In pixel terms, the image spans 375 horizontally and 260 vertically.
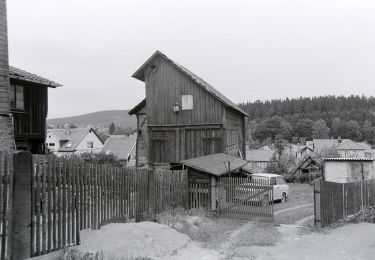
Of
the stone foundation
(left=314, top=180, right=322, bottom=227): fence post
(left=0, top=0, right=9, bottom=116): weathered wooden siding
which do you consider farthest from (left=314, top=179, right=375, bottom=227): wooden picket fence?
(left=0, top=0, right=9, bottom=116): weathered wooden siding

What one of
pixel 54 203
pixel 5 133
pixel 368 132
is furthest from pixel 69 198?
pixel 368 132

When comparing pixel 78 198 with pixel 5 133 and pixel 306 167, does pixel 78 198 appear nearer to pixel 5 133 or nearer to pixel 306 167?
pixel 5 133

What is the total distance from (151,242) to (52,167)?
3242mm

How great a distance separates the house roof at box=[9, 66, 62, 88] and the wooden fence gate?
40.5ft

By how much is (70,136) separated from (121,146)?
11.8m

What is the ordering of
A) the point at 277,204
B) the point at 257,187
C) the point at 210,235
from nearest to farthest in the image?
the point at 210,235
the point at 257,187
the point at 277,204

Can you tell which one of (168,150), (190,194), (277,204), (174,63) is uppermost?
(174,63)

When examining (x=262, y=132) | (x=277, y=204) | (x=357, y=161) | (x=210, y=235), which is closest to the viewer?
(x=210, y=235)

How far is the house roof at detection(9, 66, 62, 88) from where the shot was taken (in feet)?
64.9

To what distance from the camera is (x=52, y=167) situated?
A: 27.5 feet

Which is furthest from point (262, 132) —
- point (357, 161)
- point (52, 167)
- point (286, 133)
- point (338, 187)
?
point (52, 167)

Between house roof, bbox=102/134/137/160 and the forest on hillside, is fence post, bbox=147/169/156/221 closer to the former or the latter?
house roof, bbox=102/134/137/160

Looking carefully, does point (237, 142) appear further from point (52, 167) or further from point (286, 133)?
point (286, 133)

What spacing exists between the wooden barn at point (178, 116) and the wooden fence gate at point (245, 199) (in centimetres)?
895
